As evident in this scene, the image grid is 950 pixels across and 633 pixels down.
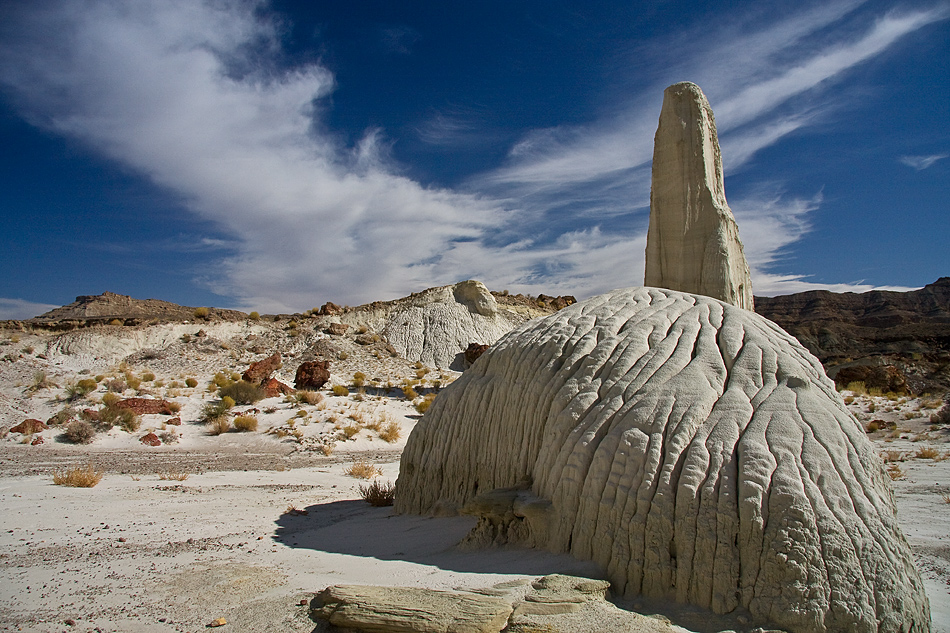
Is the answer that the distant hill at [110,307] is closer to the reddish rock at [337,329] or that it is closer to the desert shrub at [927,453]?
the reddish rock at [337,329]

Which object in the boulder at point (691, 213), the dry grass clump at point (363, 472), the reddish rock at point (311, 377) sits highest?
the boulder at point (691, 213)

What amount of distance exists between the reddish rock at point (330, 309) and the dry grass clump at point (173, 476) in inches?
998

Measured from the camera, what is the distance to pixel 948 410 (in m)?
15.2

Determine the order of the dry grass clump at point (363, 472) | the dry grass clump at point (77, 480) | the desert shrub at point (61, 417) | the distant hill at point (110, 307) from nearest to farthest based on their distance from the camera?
1. the dry grass clump at point (77, 480)
2. the dry grass clump at point (363, 472)
3. the desert shrub at point (61, 417)
4. the distant hill at point (110, 307)

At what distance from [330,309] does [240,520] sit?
30333 mm

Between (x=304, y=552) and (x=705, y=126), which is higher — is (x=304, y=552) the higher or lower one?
the lower one

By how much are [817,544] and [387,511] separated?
544 cm

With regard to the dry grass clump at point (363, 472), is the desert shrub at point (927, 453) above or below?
above

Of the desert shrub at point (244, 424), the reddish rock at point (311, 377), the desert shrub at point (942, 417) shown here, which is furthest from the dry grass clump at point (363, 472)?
the desert shrub at point (942, 417)

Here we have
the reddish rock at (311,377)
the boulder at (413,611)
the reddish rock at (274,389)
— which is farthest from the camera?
the reddish rock at (311,377)

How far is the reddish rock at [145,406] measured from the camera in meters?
16.7

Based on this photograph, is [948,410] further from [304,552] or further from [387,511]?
[304,552]

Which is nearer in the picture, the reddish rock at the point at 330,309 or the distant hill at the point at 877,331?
the distant hill at the point at 877,331

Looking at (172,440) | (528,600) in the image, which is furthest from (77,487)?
(528,600)
